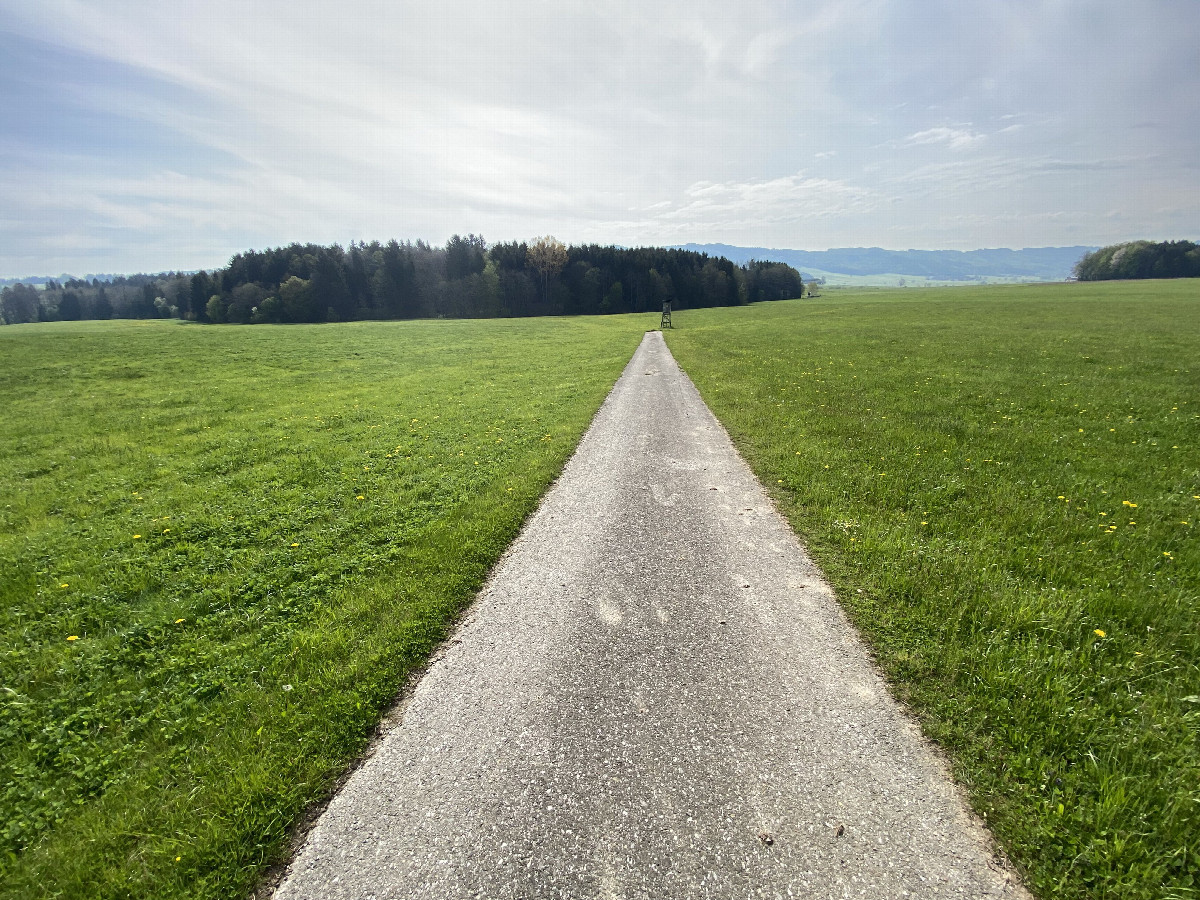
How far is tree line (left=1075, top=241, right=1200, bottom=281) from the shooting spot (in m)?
118

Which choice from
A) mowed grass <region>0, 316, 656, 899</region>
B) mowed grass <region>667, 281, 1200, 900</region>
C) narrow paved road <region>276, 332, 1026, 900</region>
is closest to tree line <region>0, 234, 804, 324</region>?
mowed grass <region>0, 316, 656, 899</region>

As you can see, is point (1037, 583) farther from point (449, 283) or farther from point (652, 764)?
point (449, 283)

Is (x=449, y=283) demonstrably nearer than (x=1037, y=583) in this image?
No

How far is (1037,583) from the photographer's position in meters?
6.16

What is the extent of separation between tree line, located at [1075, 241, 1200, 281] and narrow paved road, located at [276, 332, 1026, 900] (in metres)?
186

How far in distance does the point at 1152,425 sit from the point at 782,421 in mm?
9110

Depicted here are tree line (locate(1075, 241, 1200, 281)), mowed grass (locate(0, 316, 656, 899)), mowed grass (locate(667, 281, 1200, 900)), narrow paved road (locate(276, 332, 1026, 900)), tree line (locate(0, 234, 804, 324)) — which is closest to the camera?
narrow paved road (locate(276, 332, 1026, 900))

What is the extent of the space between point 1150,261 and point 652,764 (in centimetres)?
19186

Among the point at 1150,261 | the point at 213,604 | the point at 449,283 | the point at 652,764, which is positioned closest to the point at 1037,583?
the point at 652,764

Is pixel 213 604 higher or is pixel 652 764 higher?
pixel 213 604

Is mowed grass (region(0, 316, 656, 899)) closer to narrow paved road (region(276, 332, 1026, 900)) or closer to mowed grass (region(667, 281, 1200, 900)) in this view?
narrow paved road (region(276, 332, 1026, 900))

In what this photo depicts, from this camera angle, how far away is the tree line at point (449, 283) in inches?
3477

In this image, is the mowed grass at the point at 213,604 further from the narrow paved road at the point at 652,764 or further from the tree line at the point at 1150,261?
the tree line at the point at 1150,261

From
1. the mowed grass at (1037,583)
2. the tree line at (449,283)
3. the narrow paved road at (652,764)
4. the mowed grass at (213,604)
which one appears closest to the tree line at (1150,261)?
the tree line at (449,283)
